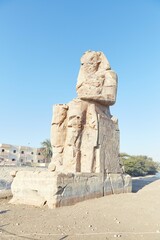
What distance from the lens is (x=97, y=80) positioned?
779cm

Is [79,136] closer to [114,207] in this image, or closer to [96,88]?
[96,88]

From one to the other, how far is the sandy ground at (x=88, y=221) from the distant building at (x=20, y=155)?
3306cm

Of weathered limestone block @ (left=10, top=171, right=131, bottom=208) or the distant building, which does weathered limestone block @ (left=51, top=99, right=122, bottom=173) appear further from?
the distant building

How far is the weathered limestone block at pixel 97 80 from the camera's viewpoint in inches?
301

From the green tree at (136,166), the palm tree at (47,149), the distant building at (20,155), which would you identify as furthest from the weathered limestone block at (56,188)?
the palm tree at (47,149)

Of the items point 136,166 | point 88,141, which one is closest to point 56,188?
point 88,141

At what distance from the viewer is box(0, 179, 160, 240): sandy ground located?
12.3 ft

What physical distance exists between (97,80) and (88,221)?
14.7 ft

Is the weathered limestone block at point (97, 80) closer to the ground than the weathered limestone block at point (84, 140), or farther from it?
farther from it

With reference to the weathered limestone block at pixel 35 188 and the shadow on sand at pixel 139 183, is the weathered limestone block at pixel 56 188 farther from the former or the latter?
the shadow on sand at pixel 139 183

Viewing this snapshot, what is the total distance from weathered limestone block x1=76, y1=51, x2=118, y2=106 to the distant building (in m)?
→ 31.3

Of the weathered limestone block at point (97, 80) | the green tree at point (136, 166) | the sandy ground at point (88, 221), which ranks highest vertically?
the weathered limestone block at point (97, 80)

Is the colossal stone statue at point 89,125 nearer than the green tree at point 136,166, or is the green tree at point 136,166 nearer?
the colossal stone statue at point 89,125

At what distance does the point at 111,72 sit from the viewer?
810 cm
